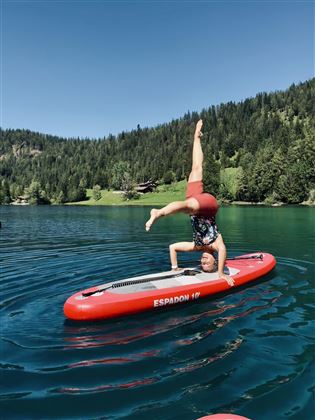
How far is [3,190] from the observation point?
18075 centimetres

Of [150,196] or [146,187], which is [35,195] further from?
[150,196]

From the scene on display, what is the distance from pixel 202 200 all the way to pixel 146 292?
346 cm

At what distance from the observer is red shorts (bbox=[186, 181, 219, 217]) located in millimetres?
11516

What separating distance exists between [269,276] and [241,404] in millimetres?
9090

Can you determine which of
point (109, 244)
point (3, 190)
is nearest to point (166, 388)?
point (109, 244)

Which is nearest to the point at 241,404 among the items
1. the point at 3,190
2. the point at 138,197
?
the point at 138,197

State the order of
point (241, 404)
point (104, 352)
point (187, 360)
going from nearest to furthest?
point (241, 404)
point (187, 360)
point (104, 352)

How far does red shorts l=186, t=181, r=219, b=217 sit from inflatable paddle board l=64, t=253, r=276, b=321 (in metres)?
2.18

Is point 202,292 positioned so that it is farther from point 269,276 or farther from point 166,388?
point 166,388

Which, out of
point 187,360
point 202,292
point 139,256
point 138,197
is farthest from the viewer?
point 138,197

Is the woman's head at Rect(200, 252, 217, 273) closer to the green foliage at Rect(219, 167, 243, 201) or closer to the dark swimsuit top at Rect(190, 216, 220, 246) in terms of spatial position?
the dark swimsuit top at Rect(190, 216, 220, 246)

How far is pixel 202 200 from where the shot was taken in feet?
37.8

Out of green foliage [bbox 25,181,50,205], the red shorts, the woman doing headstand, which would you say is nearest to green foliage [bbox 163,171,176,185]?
green foliage [bbox 25,181,50,205]

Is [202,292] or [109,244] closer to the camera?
[202,292]
